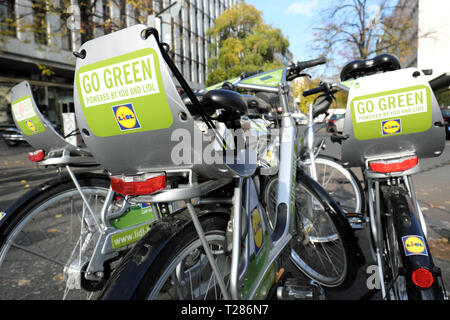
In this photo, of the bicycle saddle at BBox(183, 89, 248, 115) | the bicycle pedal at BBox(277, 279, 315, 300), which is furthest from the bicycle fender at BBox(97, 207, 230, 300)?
the bicycle pedal at BBox(277, 279, 315, 300)

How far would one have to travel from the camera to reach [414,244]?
1.41m

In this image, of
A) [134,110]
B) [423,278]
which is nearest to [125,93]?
[134,110]

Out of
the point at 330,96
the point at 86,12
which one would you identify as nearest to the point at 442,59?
the point at 86,12

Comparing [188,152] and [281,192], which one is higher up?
[188,152]

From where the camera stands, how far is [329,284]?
91.8 inches

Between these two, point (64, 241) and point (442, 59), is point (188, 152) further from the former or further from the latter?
point (442, 59)

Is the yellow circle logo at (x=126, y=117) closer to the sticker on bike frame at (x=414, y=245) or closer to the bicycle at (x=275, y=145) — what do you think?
the bicycle at (x=275, y=145)

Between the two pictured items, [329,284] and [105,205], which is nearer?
[105,205]

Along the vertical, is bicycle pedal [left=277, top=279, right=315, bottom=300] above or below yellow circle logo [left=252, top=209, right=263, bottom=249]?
below

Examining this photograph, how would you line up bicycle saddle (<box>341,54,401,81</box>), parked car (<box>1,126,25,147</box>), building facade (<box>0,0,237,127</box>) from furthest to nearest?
parked car (<box>1,126,25,147</box>) < building facade (<box>0,0,237,127</box>) < bicycle saddle (<box>341,54,401,81</box>)

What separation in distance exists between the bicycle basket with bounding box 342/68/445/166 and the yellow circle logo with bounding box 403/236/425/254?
1.86 ft

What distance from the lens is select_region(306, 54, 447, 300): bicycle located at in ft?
5.43

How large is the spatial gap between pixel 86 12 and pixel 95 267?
441 inches

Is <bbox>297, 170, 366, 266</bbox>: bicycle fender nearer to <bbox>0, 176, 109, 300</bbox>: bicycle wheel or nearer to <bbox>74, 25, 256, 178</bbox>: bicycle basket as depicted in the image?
<bbox>74, 25, 256, 178</bbox>: bicycle basket
